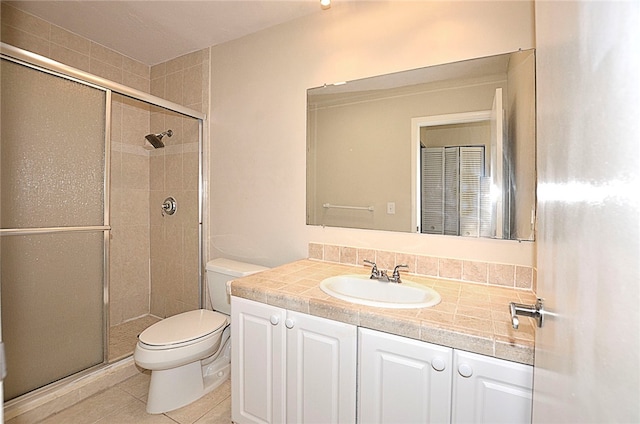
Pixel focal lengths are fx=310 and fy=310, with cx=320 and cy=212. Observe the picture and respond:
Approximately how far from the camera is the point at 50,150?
1721 mm

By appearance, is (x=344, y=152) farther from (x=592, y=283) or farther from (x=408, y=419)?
(x=592, y=283)

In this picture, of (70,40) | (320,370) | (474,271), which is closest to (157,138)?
(70,40)

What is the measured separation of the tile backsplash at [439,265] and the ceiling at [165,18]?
1496 mm

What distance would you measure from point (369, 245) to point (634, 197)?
1541mm

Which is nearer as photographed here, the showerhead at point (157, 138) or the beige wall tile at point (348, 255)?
the beige wall tile at point (348, 255)

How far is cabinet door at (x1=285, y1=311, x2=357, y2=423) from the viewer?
1193 millimetres

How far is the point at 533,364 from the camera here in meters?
0.90

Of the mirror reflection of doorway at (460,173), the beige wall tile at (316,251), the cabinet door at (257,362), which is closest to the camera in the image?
the cabinet door at (257,362)

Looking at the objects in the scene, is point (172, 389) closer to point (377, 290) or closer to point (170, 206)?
point (377, 290)

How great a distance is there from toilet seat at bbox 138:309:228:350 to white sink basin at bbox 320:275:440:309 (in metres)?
0.82

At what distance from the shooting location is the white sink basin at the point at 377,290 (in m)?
1.37

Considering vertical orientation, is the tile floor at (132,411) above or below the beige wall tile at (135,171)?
below

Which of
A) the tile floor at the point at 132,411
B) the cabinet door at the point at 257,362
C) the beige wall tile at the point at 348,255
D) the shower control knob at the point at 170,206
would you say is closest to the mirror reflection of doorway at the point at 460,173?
the beige wall tile at the point at 348,255

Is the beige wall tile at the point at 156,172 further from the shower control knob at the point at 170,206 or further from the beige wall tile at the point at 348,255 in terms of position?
the beige wall tile at the point at 348,255
